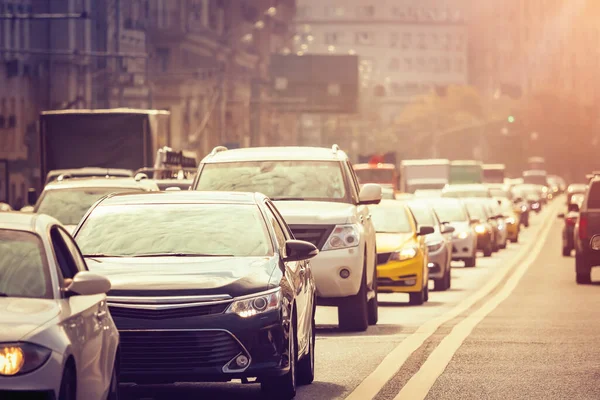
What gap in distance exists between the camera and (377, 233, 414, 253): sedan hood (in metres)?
25.3

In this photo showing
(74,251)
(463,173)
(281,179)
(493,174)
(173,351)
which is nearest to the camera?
(74,251)

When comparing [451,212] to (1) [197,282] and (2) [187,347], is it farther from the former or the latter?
(2) [187,347]

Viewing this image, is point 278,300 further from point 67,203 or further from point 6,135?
point 6,135

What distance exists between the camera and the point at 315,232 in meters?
18.2

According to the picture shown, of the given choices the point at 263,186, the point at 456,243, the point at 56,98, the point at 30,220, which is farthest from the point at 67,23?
the point at 30,220

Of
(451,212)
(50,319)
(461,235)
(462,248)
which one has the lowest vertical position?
(462,248)

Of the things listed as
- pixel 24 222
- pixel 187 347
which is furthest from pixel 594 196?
pixel 24 222

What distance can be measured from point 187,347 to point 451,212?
1181 inches

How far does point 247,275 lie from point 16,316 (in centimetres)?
353

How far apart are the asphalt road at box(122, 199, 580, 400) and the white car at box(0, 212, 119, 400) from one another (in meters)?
3.11

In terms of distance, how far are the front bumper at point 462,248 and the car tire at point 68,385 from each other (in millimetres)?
31235

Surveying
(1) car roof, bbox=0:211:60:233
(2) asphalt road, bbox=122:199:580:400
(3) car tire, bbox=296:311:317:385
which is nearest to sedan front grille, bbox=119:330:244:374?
(2) asphalt road, bbox=122:199:580:400

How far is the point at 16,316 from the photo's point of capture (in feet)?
26.1

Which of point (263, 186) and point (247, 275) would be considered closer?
point (247, 275)
